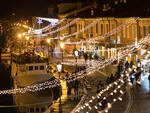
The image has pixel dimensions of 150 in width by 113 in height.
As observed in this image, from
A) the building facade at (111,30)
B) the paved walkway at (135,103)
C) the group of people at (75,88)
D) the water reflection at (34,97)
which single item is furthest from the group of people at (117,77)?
the building facade at (111,30)

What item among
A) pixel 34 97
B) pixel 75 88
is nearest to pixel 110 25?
pixel 34 97

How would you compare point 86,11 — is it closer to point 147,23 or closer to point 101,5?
point 101,5

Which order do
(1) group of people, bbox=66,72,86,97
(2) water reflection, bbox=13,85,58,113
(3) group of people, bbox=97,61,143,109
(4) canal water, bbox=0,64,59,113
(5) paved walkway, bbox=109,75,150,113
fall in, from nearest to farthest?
(3) group of people, bbox=97,61,143,109
(5) paved walkway, bbox=109,75,150,113
(1) group of people, bbox=66,72,86,97
(4) canal water, bbox=0,64,59,113
(2) water reflection, bbox=13,85,58,113

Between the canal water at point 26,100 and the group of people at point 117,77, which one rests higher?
the group of people at point 117,77

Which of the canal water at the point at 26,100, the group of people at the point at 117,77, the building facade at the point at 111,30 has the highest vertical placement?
the building facade at the point at 111,30

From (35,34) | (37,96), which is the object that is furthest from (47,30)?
(37,96)

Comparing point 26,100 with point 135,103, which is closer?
point 135,103

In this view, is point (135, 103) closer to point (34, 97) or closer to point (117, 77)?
point (117, 77)

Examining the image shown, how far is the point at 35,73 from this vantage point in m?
25.3

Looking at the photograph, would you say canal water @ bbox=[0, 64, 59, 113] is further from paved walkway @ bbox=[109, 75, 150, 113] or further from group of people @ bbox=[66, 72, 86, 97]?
paved walkway @ bbox=[109, 75, 150, 113]

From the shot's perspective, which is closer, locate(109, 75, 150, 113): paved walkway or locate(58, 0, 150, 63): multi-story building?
locate(109, 75, 150, 113): paved walkway

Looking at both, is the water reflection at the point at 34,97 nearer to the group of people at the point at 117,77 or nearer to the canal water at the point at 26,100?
the canal water at the point at 26,100

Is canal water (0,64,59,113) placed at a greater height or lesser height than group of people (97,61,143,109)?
lesser

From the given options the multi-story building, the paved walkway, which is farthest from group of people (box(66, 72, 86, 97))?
the multi-story building
